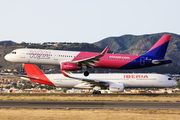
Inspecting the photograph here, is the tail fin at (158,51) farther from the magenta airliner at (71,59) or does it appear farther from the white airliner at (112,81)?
the white airliner at (112,81)

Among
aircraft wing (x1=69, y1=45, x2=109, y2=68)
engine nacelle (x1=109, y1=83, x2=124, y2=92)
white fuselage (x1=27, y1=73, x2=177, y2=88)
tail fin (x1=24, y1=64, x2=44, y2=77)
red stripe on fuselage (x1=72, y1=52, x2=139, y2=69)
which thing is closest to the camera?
aircraft wing (x1=69, y1=45, x2=109, y2=68)

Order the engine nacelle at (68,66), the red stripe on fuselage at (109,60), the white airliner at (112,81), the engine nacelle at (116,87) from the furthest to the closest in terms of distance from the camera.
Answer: the white airliner at (112,81), the engine nacelle at (116,87), the red stripe on fuselage at (109,60), the engine nacelle at (68,66)

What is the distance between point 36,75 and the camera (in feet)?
239

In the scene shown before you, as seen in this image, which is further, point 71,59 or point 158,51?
point 158,51

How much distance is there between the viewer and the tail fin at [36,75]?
71.5m

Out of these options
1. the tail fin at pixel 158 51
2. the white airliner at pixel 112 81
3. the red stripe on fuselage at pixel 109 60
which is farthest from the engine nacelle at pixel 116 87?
the red stripe on fuselage at pixel 109 60

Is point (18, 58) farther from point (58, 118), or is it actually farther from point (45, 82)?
point (45, 82)

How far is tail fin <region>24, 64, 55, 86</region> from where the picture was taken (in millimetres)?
71500

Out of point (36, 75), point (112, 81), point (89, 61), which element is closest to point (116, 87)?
point (112, 81)

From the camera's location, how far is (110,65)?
4438 cm

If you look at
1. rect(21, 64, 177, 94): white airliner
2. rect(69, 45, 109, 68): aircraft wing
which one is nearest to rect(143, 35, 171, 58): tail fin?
rect(69, 45, 109, 68): aircraft wing

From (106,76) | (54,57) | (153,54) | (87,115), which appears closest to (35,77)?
(106,76)

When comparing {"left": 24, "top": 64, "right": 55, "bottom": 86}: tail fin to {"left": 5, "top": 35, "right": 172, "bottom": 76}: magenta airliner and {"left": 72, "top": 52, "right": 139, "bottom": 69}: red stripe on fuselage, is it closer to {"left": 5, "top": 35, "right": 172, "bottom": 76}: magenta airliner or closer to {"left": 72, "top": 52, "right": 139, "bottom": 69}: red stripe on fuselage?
{"left": 5, "top": 35, "right": 172, "bottom": 76}: magenta airliner

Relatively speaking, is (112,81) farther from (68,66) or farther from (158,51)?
(68,66)
